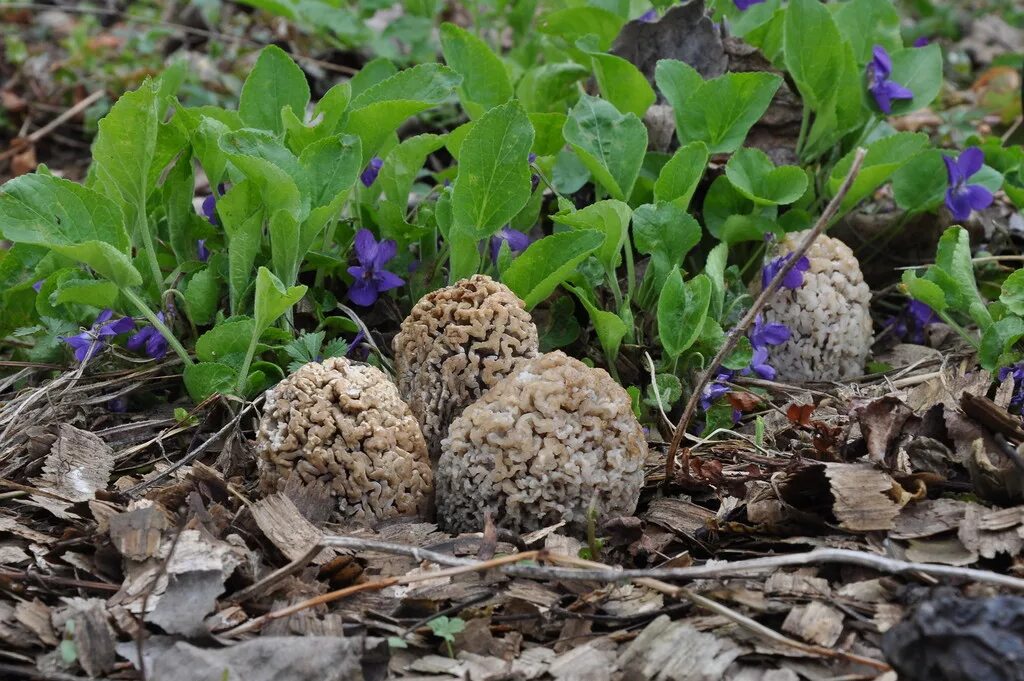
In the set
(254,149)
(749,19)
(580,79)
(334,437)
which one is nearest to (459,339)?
(334,437)

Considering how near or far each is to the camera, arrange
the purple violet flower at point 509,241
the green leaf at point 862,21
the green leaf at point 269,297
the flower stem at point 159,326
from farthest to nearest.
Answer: the green leaf at point 862,21 → the purple violet flower at point 509,241 → the flower stem at point 159,326 → the green leaf at point 269,297

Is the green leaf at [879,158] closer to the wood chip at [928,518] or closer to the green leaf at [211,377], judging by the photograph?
the wood chip at [928,518]

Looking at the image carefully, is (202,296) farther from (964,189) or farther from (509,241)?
(964,189)

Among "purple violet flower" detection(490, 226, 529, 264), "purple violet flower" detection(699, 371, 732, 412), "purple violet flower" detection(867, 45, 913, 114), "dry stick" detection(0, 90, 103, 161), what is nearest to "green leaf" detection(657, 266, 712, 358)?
"purple violet flower" detection(699, 371, 732, 412)

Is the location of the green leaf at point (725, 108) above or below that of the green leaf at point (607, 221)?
above

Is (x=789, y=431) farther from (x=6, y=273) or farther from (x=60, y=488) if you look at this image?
(x=6, y=273)

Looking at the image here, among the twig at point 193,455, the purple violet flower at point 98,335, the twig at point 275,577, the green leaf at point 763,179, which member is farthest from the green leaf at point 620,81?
the twig at point 275,577


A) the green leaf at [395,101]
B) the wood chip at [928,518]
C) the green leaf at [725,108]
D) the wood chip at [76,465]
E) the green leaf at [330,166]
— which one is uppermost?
the green leaf at [395,101]
